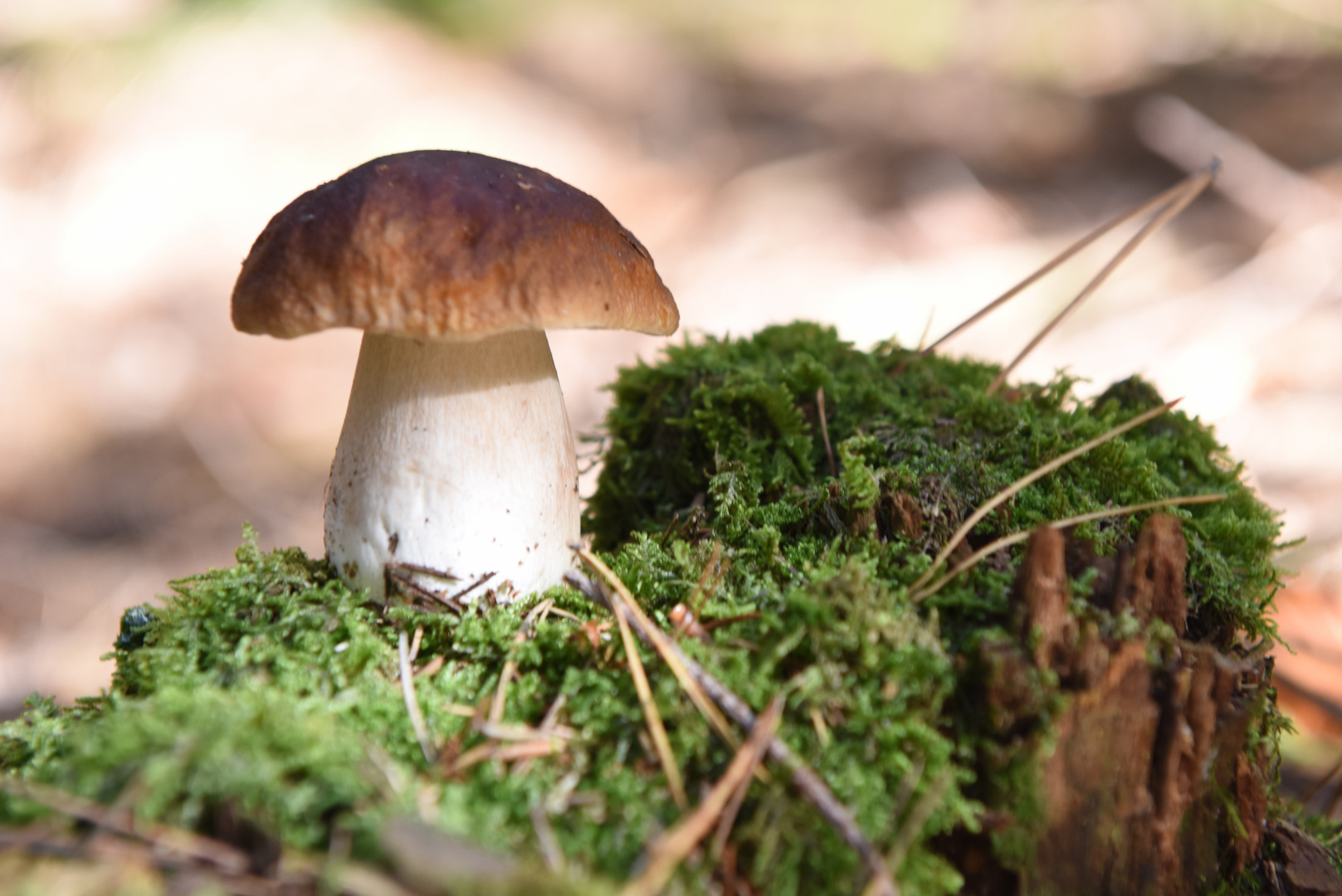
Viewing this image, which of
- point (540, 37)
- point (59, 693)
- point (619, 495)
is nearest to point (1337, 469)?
point (619, 495)

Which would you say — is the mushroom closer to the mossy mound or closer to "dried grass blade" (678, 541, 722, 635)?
the mossy mound

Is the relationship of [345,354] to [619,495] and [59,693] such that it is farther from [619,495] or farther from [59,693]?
[619,495]

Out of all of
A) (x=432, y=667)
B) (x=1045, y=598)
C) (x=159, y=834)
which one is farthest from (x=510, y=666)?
(x=1045, y=598)

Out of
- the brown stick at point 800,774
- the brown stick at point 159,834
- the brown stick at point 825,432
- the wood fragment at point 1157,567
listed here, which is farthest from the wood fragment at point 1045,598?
the brown stick at point 159,834

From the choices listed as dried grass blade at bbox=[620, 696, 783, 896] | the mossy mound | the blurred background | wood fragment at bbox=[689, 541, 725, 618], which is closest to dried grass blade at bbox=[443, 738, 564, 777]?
the mossy mound

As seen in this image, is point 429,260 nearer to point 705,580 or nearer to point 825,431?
point 705,580

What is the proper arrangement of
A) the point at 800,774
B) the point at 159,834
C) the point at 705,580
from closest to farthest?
1. the point at 159,834
2. the point at 800,774
3. the point at 705,580

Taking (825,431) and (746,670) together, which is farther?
(825,431)
